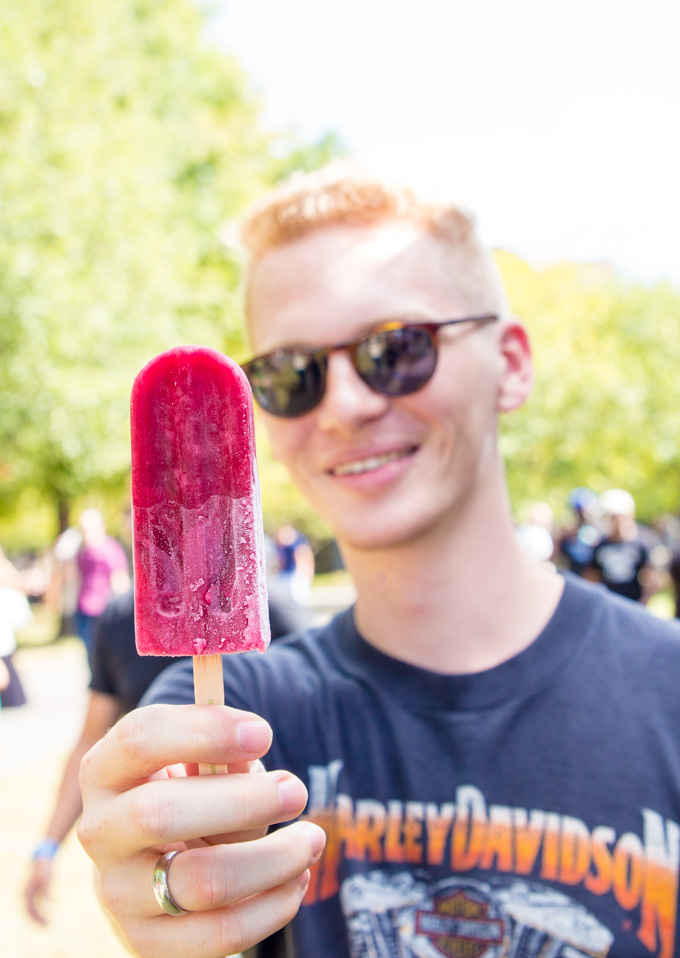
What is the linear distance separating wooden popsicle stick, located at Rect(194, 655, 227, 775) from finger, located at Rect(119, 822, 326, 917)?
11 cm

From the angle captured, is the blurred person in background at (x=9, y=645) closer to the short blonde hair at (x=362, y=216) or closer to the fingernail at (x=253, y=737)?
the short blonde hair at (x=362, y=216)

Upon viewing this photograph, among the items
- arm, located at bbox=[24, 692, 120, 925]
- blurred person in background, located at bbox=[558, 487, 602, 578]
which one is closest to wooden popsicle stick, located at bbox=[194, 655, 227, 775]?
arm, located at bbox=[24, 692, 120, 925]

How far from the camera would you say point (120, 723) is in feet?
3.71

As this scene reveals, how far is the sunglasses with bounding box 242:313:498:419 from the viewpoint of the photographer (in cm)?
183

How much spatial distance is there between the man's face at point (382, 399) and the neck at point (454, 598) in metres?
0.07

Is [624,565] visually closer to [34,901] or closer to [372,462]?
[34,901]

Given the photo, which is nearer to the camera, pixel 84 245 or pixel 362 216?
pixel 362 216

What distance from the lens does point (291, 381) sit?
1.91 metres

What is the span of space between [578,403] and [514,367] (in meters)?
25.6

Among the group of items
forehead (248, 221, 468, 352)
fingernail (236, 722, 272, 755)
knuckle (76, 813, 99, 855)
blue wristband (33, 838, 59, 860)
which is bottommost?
blue wristband (33, 838, 59, 860)

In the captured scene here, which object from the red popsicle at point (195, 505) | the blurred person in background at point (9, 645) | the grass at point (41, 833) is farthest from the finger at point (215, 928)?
the blurred person in background at point (9, 645)

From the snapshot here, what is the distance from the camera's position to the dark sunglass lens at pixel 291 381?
6.22ft

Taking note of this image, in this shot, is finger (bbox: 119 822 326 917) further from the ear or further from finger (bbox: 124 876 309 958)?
the ear

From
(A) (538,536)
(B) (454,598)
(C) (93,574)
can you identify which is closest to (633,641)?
(B) (454,598)
